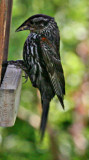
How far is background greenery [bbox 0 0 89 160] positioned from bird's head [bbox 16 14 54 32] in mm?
1007

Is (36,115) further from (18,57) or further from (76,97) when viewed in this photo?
(18,57)

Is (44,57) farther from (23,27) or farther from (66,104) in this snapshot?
(66,104)

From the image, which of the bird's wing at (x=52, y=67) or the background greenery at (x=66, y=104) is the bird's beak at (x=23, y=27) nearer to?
the bird's wing at (x=52, y=67)

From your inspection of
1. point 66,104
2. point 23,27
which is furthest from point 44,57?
point 66,104

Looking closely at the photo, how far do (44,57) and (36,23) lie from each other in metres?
0.31

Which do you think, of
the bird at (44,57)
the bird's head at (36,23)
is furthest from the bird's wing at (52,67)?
the bird's head at (36,23)

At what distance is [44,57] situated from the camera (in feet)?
10.2

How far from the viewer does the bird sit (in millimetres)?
3115

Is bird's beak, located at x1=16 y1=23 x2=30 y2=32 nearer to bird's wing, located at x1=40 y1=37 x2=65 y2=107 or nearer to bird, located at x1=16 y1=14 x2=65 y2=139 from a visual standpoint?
bird, located at x1=16 y1=14 x2=65 y2=139

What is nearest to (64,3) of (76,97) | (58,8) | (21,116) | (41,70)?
(58,8)

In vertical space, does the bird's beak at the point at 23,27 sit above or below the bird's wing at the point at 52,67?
above

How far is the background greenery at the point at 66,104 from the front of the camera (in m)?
4.41

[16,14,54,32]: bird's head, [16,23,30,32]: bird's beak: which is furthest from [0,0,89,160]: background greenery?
[16,23,30,32]: bird's beak

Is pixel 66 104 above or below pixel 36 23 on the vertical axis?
below
